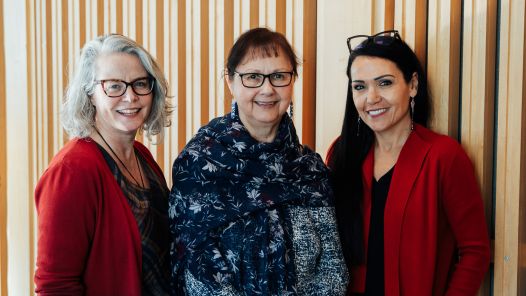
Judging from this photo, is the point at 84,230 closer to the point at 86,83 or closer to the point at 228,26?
the point at 86,83

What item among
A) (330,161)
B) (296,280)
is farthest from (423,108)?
(296,280)

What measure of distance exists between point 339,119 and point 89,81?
4.04 ft

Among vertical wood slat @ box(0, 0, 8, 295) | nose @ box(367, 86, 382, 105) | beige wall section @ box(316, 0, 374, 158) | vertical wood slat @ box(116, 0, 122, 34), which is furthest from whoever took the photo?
vertical wood slat @ box(0, 0, 8, 295)

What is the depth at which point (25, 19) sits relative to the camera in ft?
13.3

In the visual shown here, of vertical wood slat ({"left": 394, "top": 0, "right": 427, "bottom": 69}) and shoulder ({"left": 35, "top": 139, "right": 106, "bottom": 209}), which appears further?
vertical wood slat ({"left": 394, "top": 0, "right": 427, "bottom": 69})

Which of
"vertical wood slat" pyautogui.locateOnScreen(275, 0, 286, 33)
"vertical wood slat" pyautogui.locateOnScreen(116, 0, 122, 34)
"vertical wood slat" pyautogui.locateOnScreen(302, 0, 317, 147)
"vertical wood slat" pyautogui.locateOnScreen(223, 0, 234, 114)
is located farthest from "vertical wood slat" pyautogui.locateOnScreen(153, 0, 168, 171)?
"vertical wood slat" pyautogui.locateOnScreen(302, 0, 317, 147)

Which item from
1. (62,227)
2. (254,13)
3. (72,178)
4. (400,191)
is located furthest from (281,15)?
(62,227)

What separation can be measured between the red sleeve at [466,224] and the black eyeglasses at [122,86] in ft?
3.81

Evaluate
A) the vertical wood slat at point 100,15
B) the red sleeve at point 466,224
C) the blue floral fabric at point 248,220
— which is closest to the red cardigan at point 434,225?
the red sleeve at point 466,224

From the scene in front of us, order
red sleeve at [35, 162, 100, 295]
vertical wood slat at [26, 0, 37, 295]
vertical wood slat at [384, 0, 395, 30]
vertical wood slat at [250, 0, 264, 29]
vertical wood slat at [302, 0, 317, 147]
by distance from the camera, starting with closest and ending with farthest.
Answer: red sleeve at [35, 162, 100, 295], vertical wood slat at [384, 0, 395, 30], vertical wood slat at [302, 0, 317, 147], vertical wood slat at [250, 0, 264, 29], vertical wood slat at [26, 0, 37, 295]

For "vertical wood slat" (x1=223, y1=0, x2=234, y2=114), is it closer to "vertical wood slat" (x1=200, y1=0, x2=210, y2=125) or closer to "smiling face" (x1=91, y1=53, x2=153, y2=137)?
"vertical wood slat" (x1=200, y1=0, x2=210, y2=125)

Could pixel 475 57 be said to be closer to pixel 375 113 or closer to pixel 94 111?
pixel 375 113

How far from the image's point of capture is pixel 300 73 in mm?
2992

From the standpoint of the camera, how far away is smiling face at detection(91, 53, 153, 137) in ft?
6.99
